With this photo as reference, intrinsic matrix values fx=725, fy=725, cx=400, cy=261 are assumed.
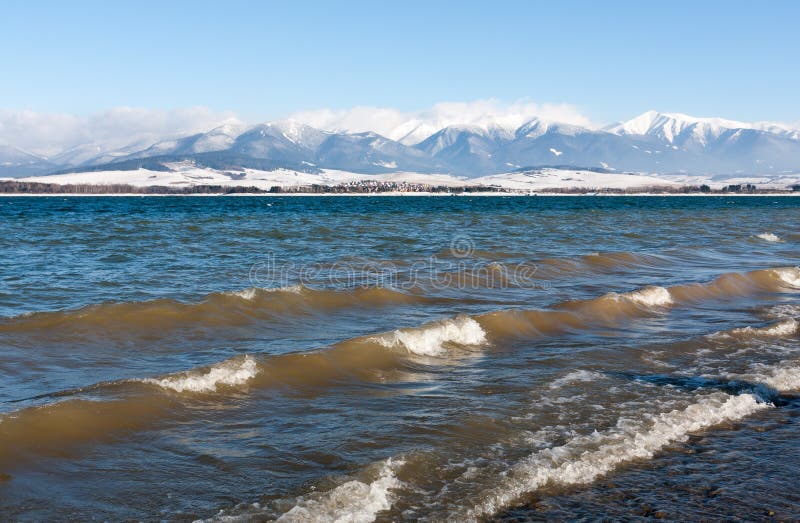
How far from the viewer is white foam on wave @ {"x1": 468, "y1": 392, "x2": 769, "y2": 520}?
23.8ft

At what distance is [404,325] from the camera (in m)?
15.7

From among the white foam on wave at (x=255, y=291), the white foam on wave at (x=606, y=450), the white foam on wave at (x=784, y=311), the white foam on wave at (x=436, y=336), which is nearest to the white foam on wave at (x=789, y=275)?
the white foam on wave at (x=784, y=311)

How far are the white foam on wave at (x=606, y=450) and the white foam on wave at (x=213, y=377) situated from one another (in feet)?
16.3

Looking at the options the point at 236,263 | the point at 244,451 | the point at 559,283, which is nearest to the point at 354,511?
the point at 244,451

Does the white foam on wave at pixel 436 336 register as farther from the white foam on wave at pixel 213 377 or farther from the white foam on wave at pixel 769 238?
the white foam on wave at pixel 769 238

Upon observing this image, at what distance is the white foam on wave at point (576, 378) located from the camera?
11.1m

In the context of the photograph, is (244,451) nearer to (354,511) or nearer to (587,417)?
(354,511)

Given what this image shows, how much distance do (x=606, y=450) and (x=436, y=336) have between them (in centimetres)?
623

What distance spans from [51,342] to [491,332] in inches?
335

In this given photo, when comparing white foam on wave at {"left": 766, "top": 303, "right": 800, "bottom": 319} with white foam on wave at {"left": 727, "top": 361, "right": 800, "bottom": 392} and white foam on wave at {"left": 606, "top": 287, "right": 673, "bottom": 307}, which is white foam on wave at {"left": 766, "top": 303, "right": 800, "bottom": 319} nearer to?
white foam on wave at {"left": 606, "top": 287, "right": 673, "bottom": 307}

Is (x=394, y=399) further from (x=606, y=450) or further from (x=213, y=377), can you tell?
(x=606, y=450)

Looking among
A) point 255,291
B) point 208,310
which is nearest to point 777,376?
point 208,310

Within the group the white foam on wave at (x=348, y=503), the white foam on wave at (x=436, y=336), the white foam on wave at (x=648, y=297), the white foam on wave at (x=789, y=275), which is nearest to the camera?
the white foam on wave at (x=348, y=503)

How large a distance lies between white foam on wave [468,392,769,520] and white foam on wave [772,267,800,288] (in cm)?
1594
